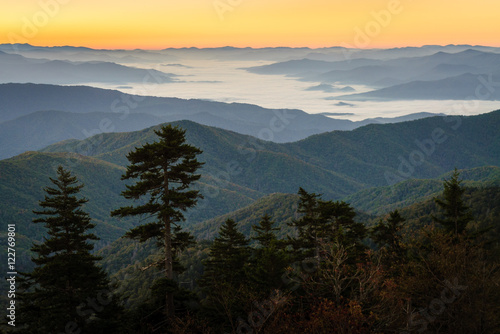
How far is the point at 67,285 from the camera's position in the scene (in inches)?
1476

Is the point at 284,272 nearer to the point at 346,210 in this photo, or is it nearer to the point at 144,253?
the point at 346,210

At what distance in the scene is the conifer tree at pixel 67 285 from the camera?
36.3 meters

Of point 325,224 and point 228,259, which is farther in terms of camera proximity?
point 228,259

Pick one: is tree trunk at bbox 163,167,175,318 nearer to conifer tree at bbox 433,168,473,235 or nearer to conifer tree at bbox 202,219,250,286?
conifer tree at bbox 202,219,250,286

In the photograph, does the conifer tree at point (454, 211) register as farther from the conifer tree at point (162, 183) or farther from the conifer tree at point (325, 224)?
the conifer tree at point (162, 183)

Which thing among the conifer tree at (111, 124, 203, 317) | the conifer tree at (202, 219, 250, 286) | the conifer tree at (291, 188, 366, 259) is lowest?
the conifer tree at (202, 219, 250, 286)

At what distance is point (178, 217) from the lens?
31.3 metres

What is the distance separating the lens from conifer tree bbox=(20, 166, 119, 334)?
119 ft

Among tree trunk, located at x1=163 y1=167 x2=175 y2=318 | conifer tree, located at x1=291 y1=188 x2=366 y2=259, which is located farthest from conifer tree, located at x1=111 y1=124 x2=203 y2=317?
conifer tree, located at x1=291 y1=188 x2=366 y2=259

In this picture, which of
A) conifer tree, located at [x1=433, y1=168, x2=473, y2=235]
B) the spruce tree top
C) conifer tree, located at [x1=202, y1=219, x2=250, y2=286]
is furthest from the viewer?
conifer tree, located at [x1=202, y1=219, x2=250, y2=286]

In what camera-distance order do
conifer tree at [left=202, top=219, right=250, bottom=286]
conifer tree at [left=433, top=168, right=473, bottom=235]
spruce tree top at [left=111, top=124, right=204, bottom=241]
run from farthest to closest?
1. conifer tree at [left=202, top=219, right=250, bottom=286]
2. conifer tree at [left=433, top=168, right=473, bottom=235]
3. spruce tree top at [left=111, top=124, right=204, bottom=241]

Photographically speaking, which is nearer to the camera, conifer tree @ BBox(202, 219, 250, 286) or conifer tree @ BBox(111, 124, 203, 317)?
conifer tree @ BBox(111, 124, 203, 317)

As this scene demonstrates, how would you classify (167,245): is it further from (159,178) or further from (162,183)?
(159,178)

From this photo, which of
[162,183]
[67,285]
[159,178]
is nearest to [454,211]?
[162,183]
